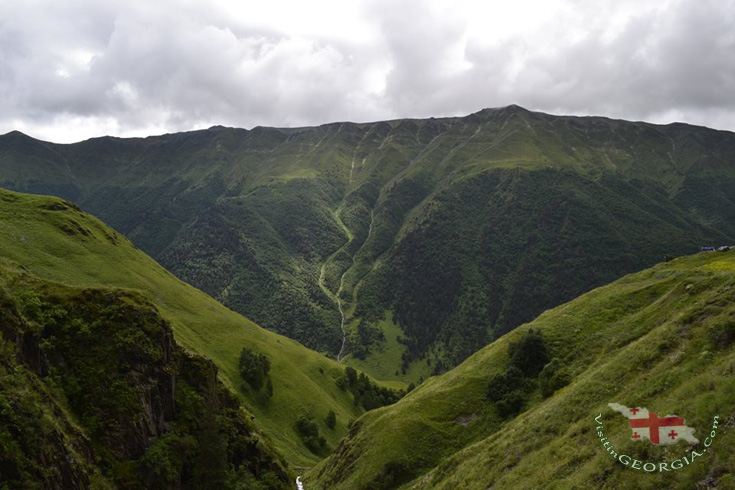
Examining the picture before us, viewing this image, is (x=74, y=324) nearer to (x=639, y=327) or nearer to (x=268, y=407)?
(x=639, y=327)

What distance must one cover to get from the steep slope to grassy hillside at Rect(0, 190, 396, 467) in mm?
52831

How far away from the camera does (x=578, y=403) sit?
1463 inches

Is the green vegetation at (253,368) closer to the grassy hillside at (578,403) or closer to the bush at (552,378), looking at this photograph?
the grassy hillside at (578,403)

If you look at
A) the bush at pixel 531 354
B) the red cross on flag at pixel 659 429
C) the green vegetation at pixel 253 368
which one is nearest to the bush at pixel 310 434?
the green vegetation at pixel 253 368

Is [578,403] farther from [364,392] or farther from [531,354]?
[364,392]

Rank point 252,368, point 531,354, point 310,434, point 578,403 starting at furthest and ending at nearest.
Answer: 1. point 252,368
2. point 310,434
3. point 531,354
4. point 578,403

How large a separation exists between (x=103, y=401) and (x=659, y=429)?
37561 mm

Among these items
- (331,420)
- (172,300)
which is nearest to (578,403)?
(331,420)

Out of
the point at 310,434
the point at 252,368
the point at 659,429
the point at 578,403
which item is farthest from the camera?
the point at 252,368

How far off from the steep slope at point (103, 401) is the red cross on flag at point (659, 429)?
32.0m

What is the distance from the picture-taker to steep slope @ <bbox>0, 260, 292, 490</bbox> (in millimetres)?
24828

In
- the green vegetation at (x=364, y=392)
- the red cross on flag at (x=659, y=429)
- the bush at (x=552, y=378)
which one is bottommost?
the green vegetation at (x=364, y=392)

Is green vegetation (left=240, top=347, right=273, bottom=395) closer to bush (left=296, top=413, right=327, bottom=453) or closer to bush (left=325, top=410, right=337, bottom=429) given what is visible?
bush (left=296, top=413, right=327, bottom=453)

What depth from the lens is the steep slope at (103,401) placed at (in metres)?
24.8
